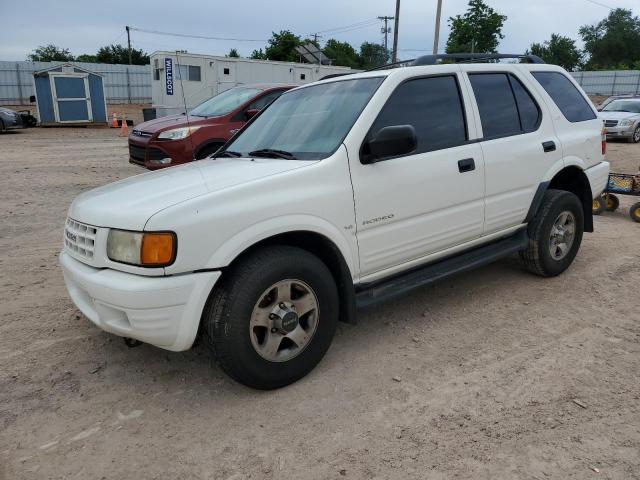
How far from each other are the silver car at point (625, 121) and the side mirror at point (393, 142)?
15.9m

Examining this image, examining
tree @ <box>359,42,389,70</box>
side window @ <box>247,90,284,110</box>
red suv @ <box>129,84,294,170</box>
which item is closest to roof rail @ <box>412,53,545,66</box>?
red suv @ <box>129,84,294,170</box>

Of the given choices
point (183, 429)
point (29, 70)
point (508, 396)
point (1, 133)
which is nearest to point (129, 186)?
point (183, 429)

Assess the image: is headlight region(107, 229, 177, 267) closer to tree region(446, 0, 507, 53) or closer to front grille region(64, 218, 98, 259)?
front grille region(64, 218, 98, 259)

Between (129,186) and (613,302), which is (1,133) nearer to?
(129,186)

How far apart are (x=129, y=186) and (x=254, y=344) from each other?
4.40ft

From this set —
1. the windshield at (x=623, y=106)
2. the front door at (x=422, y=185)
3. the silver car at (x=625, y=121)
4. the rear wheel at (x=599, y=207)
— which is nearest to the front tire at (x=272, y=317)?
the front door at (x=422, y=185)

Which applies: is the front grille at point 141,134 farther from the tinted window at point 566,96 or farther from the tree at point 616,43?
the tree at point 616,43

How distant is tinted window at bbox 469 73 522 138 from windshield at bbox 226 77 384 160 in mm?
977

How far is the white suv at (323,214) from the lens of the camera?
2631 mm

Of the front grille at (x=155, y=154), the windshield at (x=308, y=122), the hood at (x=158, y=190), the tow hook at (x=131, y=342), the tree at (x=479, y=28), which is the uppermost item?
the tree at (x=479, y=28)

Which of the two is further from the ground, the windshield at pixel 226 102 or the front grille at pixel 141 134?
the windshield at pixel 226 102

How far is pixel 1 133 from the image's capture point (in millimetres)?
20016

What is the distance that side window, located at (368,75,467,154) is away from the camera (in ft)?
11.3

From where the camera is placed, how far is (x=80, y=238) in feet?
9.70
